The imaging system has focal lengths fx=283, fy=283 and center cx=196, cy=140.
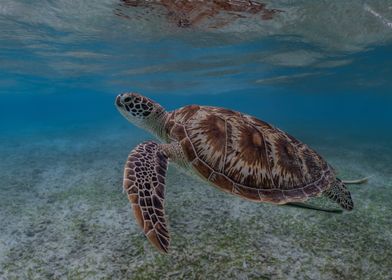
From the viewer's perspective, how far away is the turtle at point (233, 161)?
413cm

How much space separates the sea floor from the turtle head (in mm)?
2503

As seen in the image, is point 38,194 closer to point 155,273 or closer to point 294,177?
point 155,273

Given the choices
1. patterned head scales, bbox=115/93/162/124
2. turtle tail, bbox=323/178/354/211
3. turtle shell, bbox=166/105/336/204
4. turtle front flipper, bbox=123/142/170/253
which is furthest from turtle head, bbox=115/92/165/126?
turtle tail, bbox=323/178/354/211

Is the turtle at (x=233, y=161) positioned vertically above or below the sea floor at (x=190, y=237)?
above

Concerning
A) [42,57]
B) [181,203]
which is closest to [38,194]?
[181,203]

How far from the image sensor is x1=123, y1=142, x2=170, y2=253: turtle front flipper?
3.29 metres

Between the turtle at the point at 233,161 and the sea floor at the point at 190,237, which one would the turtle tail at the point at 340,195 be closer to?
the turtle at the point at 233,161

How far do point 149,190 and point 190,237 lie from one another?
8.19ft

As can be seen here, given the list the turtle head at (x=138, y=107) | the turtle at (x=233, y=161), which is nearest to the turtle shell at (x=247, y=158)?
the turtle at (x=233, y=161)

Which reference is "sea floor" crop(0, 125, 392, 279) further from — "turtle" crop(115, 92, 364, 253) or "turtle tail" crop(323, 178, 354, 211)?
Answer: "turtle" crop(115, 92, 364, 253)

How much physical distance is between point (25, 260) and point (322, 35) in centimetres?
→ 1432

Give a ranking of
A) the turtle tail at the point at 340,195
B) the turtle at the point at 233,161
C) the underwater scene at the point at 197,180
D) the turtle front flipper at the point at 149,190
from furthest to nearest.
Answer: the turtle tail at the point at 340,195
the underwater scene at the point at 197,180
the turtle at the point at 233,161
the turtle front flipper at the point at 149,190

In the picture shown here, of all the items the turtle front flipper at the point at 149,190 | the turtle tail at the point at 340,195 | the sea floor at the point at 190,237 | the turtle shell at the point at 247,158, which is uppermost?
the turtle shell at the point at 247,158

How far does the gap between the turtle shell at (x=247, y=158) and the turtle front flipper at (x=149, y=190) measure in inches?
20.8
